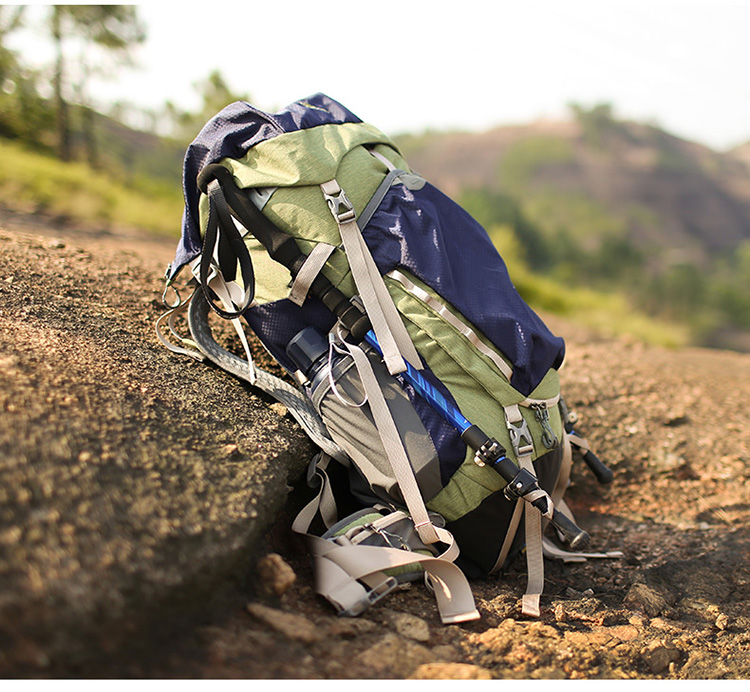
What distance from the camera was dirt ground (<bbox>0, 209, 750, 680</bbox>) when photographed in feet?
4.39

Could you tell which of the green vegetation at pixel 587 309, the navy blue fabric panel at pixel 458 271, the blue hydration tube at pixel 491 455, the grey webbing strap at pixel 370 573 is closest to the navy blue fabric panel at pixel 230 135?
the navy blue fabric panel at pixel 458 271

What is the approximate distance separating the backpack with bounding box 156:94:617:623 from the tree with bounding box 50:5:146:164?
9734 mm

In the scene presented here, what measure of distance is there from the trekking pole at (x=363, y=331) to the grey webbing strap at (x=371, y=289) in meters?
0.05

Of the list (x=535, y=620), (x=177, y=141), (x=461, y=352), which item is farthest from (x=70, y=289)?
(x=177, y=141)

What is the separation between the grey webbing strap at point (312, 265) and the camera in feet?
6.22

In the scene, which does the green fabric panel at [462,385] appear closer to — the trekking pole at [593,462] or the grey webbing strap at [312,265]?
the grey webbing strap at [312,265]

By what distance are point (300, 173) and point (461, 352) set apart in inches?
32.8

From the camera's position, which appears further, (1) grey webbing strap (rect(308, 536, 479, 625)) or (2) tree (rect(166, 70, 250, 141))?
(2) tree (rect(166, 70, 250, 141))

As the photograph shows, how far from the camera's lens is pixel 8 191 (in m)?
5.38

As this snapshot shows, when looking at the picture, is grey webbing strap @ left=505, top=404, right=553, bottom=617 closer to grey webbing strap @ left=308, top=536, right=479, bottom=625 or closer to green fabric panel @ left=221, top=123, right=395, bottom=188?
grey webbing strap @ left=308, top=536, right=479, bottom=625

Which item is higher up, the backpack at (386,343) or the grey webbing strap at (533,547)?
the backpack at (386,343)

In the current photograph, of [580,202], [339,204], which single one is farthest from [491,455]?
[580,202]

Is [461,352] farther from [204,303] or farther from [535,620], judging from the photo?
[204,303]

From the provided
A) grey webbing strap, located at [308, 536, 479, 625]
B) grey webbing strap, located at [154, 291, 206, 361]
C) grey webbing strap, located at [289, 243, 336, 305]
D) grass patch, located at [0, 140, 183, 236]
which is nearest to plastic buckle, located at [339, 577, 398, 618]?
grey webbing strap, located at [308, 536, 479, 625]
